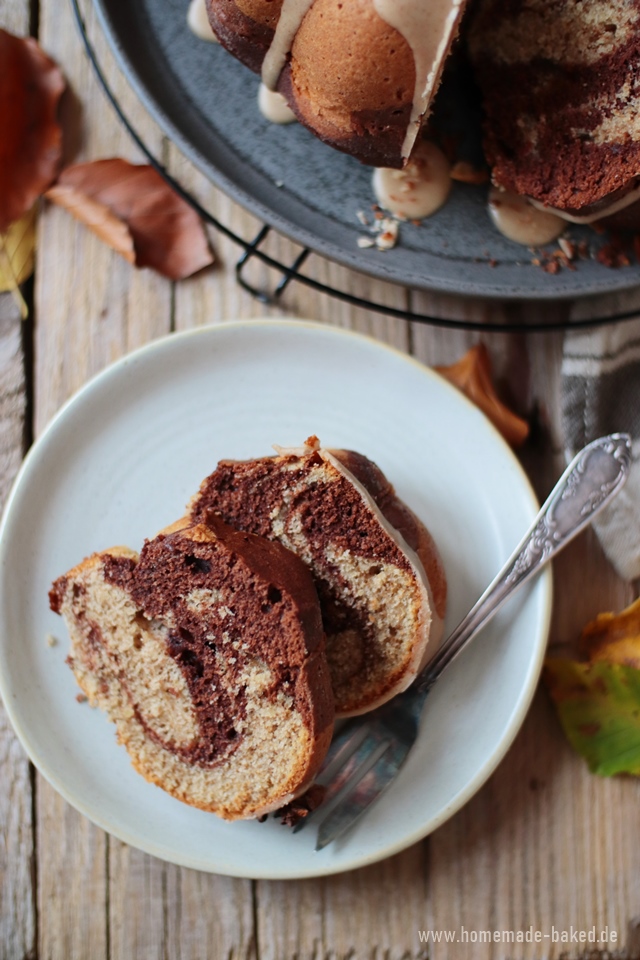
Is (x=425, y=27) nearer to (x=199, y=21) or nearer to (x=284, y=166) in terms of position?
(x=284, y=166)

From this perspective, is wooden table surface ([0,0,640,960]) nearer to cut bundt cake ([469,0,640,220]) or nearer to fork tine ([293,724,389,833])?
fork tine ([293,724,389,833])

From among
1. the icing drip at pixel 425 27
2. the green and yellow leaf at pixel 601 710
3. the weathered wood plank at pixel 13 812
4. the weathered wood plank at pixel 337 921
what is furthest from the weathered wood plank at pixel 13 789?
the green and yellow leaf at pixel 601 710

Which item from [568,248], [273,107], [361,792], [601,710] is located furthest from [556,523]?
[273,107]

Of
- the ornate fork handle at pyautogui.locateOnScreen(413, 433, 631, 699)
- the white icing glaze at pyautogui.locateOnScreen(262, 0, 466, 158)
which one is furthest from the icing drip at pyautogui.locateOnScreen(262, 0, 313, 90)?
the ornate fork handle at pyautogui.locateOnScreen(413, 433, 631, 699)

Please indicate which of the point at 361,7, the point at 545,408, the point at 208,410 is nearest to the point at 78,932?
the point at 208,410

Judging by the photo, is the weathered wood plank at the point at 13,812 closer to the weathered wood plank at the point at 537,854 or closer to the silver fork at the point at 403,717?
the silver fork at the point at 403,717

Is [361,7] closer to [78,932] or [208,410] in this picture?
[208,410]
